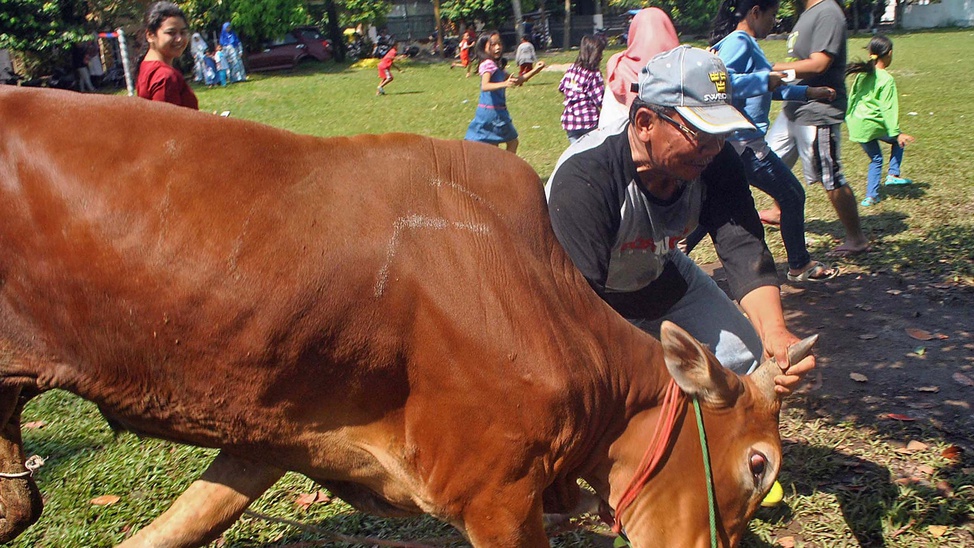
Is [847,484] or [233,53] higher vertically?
[233,53]

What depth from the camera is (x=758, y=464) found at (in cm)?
313

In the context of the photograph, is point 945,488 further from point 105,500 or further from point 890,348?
point 105,500

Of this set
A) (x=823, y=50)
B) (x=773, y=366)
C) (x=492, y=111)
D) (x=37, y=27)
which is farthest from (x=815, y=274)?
(x=37, y=27)

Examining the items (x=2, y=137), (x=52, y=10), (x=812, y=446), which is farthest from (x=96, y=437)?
(x=52, y=10)

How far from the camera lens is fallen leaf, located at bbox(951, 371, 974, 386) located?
16.3ft

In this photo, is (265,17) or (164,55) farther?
(265,17)

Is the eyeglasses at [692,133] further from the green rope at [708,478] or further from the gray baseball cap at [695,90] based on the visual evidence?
the green rope at [708,478]

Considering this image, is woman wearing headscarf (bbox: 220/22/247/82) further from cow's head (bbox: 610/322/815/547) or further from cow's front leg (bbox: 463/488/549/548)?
cow's front leg (bbox: 463/488/549/548)

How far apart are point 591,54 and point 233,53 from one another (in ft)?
71.4

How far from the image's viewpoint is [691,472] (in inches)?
120

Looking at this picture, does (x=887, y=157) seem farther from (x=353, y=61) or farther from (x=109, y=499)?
(x=353, y=61)

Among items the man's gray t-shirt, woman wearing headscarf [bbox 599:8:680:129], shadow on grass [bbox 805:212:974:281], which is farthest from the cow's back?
shadow on grass [bbox 805:212:974:281]

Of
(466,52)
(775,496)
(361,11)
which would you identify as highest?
(361,11)

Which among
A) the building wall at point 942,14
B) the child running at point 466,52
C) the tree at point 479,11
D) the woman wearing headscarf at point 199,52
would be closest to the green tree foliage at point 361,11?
the tree at point 479,11
